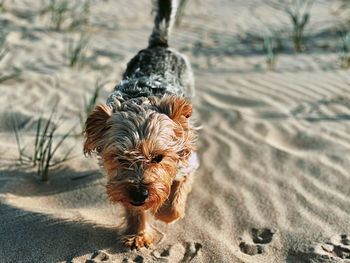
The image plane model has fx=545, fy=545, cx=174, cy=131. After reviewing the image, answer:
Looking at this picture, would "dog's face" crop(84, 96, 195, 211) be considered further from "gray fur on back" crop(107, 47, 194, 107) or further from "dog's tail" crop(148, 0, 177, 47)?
"dog's tail" crop(148, 0, 177, 47)

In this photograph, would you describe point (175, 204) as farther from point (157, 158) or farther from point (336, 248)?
point (336, 248)

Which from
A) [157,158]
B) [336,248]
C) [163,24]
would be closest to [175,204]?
[157,158]

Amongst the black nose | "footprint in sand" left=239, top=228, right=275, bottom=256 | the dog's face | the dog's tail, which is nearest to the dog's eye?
the dog's face

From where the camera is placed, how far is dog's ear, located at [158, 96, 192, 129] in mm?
3705

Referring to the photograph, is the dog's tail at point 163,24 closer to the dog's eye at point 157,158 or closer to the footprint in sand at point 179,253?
the dog's eye at point 157,158

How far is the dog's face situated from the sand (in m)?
0.54

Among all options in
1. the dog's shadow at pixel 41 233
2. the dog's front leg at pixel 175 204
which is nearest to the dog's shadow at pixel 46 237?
the dog's shadow at pixel 41 233

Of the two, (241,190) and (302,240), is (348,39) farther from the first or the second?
(302,240)

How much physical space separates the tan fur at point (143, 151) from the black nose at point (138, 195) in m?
0.02

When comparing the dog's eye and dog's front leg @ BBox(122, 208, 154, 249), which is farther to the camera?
dog's front leg @ BBox(122, 208, 154, 249)

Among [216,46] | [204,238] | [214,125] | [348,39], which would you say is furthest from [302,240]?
[216,46]

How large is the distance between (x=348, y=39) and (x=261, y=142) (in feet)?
7.06

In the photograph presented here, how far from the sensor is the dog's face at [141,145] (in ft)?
11.1

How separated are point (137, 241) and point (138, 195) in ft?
1.75
